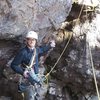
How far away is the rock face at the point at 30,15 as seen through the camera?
625 cm

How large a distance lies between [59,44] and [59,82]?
958mm

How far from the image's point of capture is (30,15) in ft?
21.5

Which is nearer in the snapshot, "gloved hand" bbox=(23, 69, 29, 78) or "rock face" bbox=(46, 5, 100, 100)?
"gloved hand" bbox=(23, 69, 29, 78)

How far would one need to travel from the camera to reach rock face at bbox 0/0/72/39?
6250mm

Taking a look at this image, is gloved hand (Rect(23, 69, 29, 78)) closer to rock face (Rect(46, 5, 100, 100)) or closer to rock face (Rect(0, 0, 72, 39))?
rock face (Rect(0, 0, 72, 39))

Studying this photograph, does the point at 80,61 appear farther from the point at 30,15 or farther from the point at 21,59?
the point at 21,59

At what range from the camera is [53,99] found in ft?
26.0

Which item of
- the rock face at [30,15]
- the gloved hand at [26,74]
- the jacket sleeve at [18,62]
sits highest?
the rock face at [30,15]

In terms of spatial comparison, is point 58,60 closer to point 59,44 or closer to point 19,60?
point 59,44

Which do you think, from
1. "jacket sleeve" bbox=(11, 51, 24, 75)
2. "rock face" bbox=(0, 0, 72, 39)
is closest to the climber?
"jacket sleeve" bbox=(11, 51, 24, 75)

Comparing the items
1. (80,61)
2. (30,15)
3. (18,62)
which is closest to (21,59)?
(18,62)

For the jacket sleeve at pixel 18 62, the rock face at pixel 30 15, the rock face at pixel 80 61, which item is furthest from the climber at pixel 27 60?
the rock face at pixel 80 61

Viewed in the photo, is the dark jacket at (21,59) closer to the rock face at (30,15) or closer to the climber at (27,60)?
the climber at (27,60)

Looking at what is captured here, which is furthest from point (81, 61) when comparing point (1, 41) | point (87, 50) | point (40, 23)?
point (1, 41)
